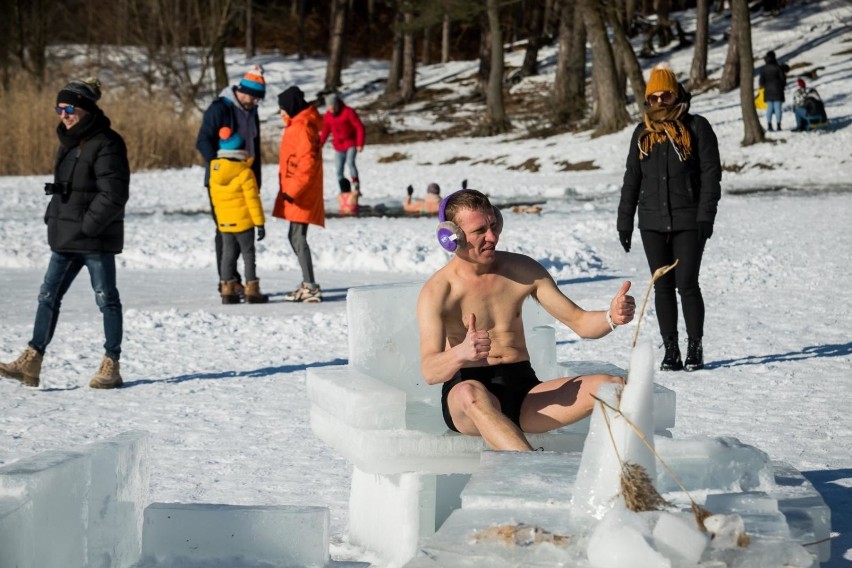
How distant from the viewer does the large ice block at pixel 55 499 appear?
3.44 m

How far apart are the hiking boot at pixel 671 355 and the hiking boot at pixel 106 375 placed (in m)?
3.22

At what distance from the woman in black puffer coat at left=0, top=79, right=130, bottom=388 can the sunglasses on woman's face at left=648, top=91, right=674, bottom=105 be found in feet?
9.98

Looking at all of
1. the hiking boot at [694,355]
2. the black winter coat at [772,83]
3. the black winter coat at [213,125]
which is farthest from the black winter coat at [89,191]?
the black winter coat at [772,83]

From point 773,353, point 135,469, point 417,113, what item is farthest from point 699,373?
point 417,113

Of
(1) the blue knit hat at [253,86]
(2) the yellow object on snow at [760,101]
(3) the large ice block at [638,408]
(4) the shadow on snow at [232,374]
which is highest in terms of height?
(2) the yellow object on snow at [760,101]

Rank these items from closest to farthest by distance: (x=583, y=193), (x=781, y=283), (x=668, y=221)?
(x=668, y=221) → (x=781, y=283) → (x=583, y=193)

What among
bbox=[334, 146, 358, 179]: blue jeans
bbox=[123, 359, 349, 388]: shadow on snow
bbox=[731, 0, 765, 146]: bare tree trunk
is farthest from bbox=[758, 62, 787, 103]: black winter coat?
bbox=[123, 359, 349, 388]: shadow on snow

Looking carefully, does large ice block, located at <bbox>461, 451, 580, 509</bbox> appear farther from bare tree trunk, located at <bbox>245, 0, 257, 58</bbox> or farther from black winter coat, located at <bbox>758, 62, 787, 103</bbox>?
bare tree trunk, located at <bbox>245, 0, 257, 58</bbox>

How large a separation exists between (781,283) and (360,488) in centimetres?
712

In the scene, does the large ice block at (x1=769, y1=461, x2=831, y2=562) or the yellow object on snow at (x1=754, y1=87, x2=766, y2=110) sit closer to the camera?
the large ice block at (x1=769, y1=461, x2=831, y2=562)

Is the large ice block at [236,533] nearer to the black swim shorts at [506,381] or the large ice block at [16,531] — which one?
the large ice block at [16,531]

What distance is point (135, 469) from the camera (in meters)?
4.02

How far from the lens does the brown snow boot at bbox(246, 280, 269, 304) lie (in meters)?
10.3

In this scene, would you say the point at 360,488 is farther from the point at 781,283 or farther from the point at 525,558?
the point at 781,283
